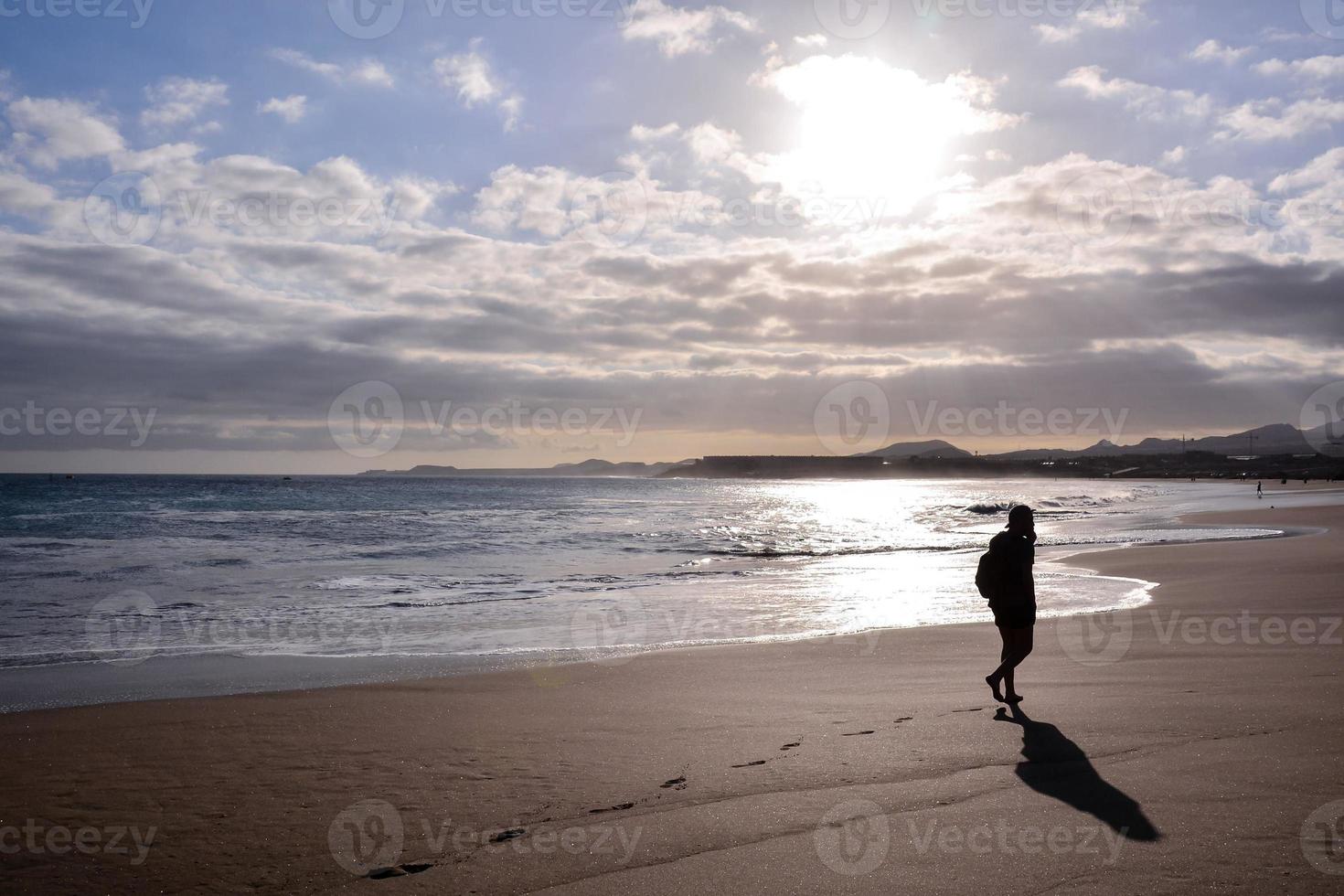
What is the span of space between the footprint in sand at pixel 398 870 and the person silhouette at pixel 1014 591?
5144 millimetres

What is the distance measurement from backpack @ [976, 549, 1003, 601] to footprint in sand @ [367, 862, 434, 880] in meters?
5.27

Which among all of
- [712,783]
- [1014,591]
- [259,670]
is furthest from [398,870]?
[259,670]

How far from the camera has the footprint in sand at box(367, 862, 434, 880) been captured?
435 centimetres

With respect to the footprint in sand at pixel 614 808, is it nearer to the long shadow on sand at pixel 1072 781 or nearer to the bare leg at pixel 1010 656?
the long shadow on sand at pixel 1072 781

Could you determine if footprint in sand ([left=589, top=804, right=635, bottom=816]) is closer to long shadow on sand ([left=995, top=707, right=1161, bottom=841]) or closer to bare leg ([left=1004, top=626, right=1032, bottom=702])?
long shadow on sand ([left=995, top=707, right=1161, bottom=841])

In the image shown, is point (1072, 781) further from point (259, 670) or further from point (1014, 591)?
point (259, 670)

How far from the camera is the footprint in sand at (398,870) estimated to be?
4.35 meters

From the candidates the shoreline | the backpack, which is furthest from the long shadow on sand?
the shoreline

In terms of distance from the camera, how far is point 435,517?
47469 millimetres

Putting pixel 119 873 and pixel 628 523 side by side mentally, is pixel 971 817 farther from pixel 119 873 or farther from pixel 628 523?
pixel 628 523

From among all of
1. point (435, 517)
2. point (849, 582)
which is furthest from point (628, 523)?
point (849, 582)

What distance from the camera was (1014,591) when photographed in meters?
7.73

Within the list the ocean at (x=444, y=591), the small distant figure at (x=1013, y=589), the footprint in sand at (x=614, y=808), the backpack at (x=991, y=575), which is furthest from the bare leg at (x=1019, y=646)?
the ocean at (x=444, y=591)

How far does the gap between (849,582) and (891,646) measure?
8.23 m
